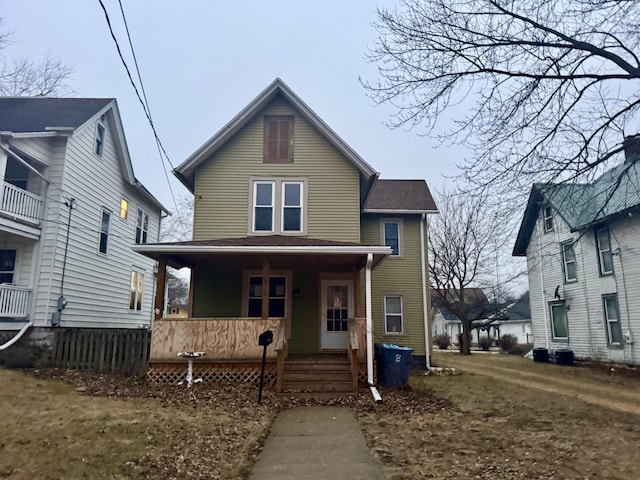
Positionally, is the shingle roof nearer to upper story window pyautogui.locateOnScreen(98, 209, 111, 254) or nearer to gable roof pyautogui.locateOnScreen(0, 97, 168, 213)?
gable roof pyautogui.locateOnScreen(0, 97, 168, 213)

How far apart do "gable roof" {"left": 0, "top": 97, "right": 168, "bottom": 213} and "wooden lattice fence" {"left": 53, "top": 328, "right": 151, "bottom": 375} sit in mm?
5361

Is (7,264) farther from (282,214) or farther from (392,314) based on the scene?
(392,314)

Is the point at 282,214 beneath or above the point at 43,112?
beneath

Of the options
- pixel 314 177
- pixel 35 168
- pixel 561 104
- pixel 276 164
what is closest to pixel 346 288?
pixel 314 177

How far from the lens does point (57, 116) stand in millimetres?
13727

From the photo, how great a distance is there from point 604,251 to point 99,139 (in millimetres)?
18287

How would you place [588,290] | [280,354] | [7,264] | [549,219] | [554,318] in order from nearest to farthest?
[280,354], [7,264], [588,290], [554,318], [549,219]

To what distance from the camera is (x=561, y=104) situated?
8195 mm

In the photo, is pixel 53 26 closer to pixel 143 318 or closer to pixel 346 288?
pixel 346 288

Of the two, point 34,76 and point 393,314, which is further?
point 34,76

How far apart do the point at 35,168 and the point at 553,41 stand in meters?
13.0

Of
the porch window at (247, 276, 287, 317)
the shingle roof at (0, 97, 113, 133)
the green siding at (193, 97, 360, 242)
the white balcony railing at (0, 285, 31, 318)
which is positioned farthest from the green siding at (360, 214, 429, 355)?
the white balcony railing at (0, 285, 31, 318)

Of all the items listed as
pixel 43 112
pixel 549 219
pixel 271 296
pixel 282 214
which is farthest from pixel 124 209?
pixel 549 219

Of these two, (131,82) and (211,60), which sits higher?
(211,60)
